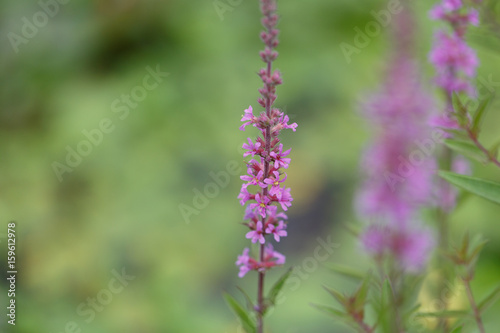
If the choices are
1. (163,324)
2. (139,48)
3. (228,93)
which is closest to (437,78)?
(163,324)

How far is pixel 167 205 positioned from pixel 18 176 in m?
1.13

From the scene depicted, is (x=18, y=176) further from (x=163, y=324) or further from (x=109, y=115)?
(x=163, y=324)

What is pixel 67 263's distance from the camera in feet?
12.0
